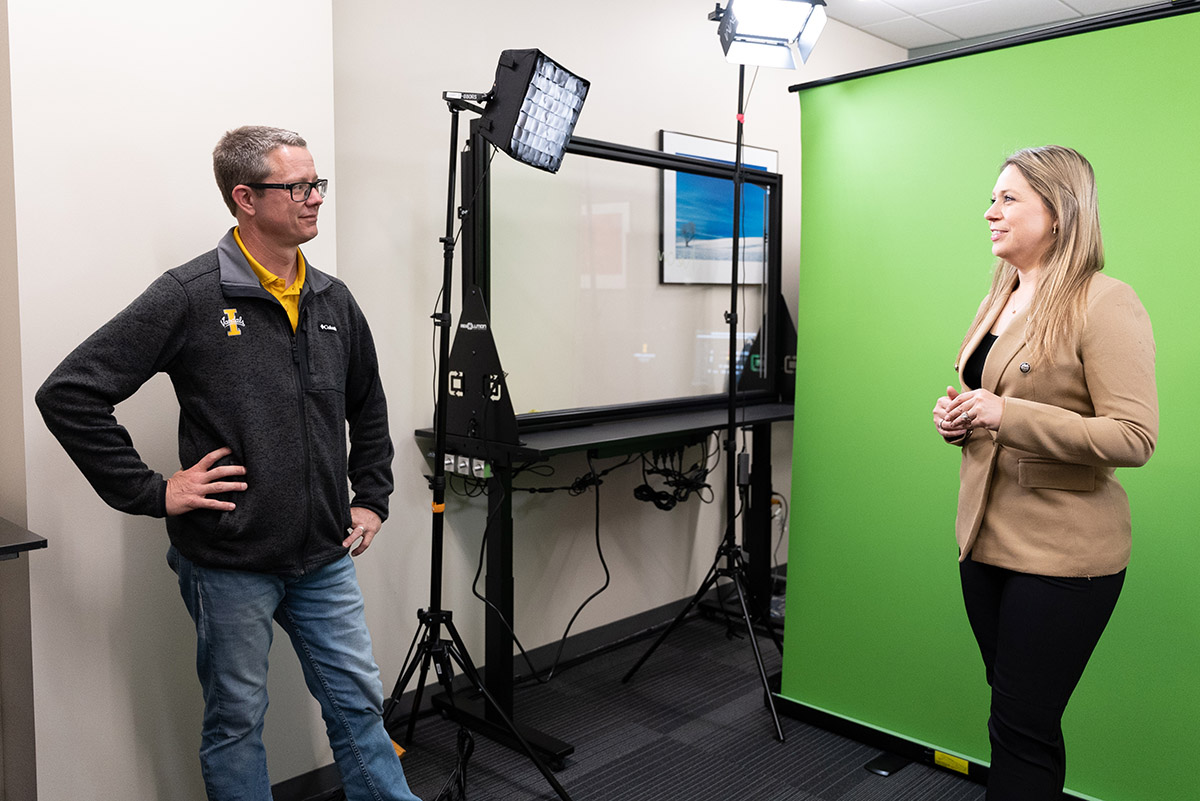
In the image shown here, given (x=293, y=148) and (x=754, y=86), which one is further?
(x=754, y=86)

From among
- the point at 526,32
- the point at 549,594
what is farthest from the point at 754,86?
the point at 549,594

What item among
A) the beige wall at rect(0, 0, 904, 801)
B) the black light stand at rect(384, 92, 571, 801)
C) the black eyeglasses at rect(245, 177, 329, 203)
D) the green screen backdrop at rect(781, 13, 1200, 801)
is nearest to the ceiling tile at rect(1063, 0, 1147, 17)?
the green screen backdrop at rect(781, 13, 1200, 801)

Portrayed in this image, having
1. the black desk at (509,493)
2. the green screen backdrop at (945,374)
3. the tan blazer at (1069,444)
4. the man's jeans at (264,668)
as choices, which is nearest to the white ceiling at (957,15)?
the green screen backdrop at (945,374)

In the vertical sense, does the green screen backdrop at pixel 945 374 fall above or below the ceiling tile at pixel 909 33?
below

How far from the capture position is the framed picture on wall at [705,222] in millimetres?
3684

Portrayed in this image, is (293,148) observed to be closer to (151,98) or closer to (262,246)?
(262,246)

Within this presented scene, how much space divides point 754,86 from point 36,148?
125 inches

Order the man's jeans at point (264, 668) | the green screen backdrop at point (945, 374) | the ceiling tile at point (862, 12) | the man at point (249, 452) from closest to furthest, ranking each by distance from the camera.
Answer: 1. the man at point (249, 452)
2. the man's jeans at point (264, 668)
3. the green screen backdrop at point (945, 374)
4. the ceiling tile at point (862, 12)

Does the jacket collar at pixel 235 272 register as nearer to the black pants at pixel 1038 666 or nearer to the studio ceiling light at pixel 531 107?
the studio ceiling light at pixel 531 107

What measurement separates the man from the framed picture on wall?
198cm

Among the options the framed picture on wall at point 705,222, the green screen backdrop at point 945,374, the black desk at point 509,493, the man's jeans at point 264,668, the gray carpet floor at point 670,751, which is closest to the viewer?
the man's jeans at point 264,668

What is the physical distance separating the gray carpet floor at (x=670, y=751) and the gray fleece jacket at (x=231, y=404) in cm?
106

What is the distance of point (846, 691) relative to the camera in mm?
2818

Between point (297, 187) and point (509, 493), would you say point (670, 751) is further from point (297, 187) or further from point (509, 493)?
point (297, 187)
